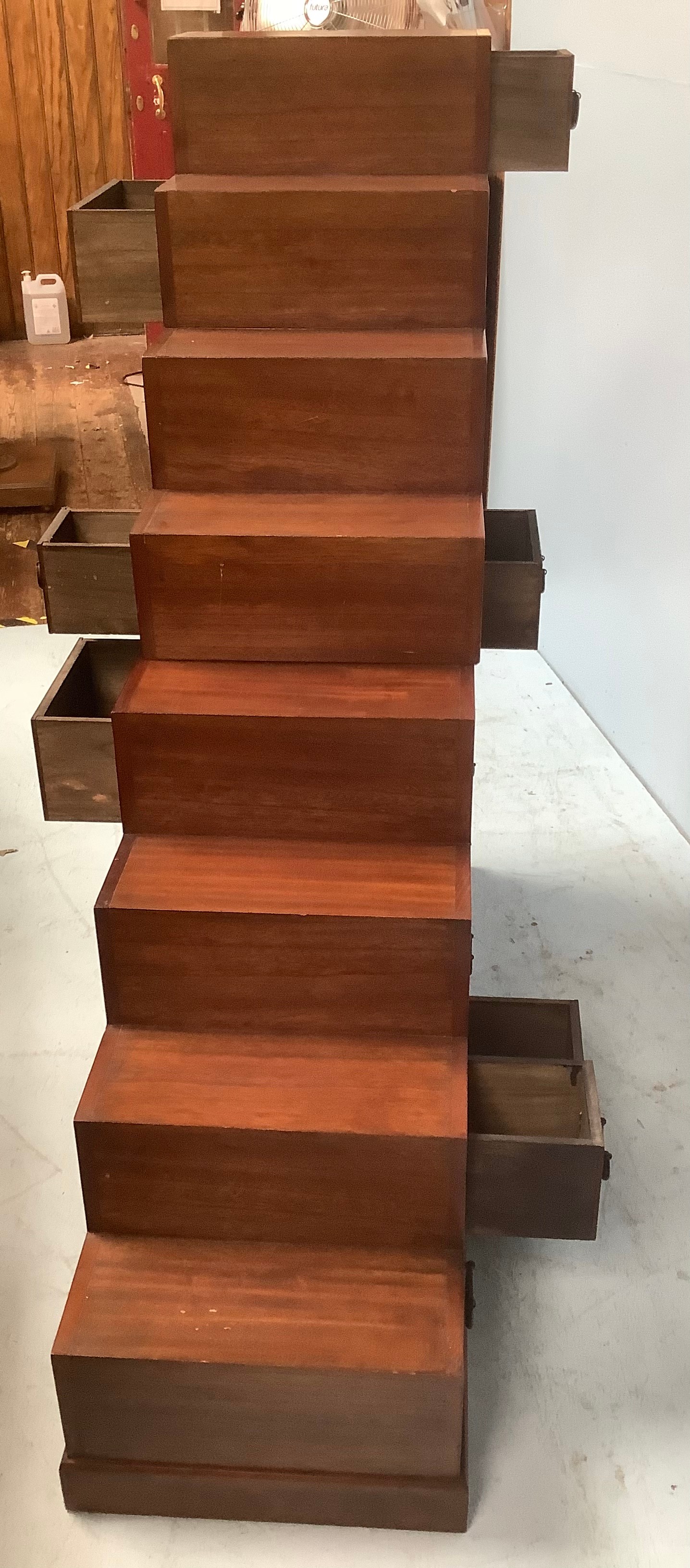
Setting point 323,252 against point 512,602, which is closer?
point 323,252

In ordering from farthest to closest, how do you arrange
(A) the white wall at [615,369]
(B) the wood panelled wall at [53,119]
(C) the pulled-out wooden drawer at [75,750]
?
(B) the wood panelled wall at [53,119]
(A) the white wall at [615,369]
(C) the pulled-out wooden drawer at [75,750]

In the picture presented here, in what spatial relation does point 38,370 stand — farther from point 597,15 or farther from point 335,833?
point 335,833

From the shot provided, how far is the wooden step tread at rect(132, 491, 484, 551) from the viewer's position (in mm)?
1504

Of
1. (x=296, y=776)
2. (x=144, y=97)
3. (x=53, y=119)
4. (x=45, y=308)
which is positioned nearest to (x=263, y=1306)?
(x=296, y=776)

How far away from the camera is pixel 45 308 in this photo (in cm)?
593

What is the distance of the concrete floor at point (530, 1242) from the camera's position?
4.89ft

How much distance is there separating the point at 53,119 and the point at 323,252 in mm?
4800

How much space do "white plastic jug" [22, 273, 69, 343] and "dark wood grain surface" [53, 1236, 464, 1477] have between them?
205 inches

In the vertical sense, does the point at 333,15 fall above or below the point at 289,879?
above

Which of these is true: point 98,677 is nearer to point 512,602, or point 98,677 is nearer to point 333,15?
point 512,602

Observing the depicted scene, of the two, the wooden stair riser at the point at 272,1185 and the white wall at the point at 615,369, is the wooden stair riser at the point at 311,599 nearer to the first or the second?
the wooden stair riser at the point at 272,1185

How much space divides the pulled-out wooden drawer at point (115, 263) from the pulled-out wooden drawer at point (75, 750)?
0.41 m

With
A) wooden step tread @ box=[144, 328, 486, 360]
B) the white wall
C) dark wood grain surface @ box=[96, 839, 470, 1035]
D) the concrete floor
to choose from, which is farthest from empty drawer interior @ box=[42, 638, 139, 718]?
the white wall

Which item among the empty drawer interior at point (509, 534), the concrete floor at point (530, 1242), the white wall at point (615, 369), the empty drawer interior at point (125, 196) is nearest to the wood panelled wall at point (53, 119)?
the white wall at point (615, 369)
